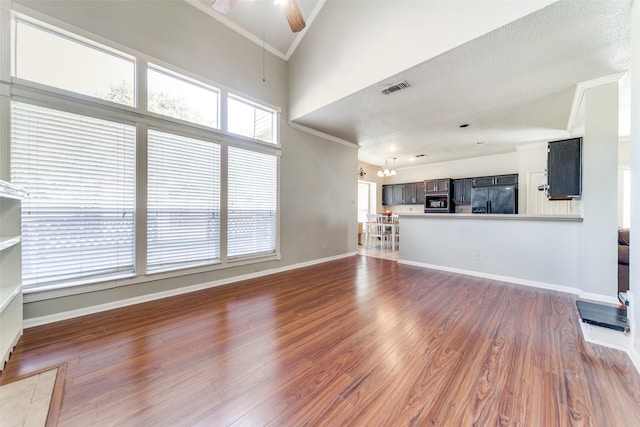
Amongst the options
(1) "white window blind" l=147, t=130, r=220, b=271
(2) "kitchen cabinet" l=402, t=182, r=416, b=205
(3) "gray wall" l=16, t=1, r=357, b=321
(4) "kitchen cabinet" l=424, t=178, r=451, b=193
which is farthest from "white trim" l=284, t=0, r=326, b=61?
(2) "kitchen cabinet" l=402, t=182, r=416, b=205

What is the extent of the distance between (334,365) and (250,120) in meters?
3.72

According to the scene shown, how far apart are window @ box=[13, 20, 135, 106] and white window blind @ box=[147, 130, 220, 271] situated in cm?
59

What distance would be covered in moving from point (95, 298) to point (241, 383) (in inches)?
85.9

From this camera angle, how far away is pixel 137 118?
278 centimetres

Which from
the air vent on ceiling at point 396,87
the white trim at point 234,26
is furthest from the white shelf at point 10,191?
the air vent on ceiling at point 396,87

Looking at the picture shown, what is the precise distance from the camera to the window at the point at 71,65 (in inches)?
88.1

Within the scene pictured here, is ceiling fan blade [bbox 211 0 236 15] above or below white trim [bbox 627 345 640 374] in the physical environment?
above

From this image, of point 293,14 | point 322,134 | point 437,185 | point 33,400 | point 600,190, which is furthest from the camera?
point 437,185

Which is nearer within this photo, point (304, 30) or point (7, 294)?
point (7, 294)

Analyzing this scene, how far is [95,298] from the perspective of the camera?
254 centimetres

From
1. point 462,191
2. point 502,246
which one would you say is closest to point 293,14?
point 502,246

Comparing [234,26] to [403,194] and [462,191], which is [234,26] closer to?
[403,194]

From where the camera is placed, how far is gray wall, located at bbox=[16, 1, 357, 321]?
2.53 meters

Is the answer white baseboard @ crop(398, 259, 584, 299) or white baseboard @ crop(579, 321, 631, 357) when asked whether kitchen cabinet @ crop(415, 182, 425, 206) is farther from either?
white baseboard @ crop(579, 321, 631, 357)
